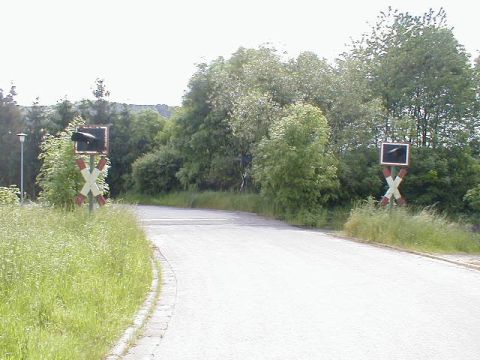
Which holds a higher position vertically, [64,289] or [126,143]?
[126,143]

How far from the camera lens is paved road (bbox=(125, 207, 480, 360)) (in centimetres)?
727

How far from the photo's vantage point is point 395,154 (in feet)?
64.0

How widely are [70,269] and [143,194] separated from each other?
143 ft

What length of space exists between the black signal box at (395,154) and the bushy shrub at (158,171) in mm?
31605

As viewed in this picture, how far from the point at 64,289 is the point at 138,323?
3.23 feet

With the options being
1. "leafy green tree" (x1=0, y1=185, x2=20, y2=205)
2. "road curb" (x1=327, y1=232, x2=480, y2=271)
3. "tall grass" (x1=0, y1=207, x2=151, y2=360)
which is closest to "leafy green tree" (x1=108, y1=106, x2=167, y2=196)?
"road curb" (x1=327, y1=232, x2=480, y2=271)

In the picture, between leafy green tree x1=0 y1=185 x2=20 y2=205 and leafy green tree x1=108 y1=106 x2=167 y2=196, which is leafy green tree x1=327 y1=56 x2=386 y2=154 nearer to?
leafy green tree x1=0 y1=185 x2=20 y2=205

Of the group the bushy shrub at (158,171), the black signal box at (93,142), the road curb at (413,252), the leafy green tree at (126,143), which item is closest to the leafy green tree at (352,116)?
the road curb at (413,252)

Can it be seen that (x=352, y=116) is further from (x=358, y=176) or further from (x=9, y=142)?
(x=9, y=142)

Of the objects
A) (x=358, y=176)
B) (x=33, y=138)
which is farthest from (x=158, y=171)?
(x=358, y=176)

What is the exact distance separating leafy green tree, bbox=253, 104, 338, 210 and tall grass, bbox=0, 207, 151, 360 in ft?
57.8

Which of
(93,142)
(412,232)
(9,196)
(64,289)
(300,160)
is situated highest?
(93,142)

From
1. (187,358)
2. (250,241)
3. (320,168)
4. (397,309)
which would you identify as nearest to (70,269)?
(187,358)

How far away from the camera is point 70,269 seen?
9.01 metres
